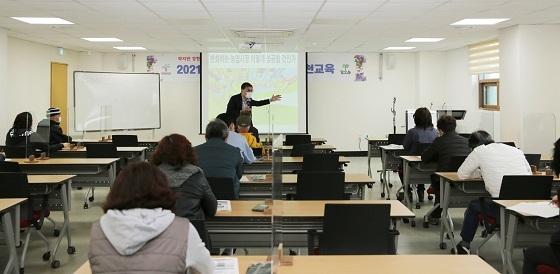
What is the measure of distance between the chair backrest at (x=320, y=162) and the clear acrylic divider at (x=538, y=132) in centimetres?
460

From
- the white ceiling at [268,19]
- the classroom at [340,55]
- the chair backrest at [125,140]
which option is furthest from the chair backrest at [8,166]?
the chair backrest at [125,140]

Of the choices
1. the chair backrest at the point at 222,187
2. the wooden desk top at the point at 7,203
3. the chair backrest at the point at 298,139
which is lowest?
the wooden desk top at the point at 7,203

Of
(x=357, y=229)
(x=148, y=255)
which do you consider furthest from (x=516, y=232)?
(x=148, y=255)

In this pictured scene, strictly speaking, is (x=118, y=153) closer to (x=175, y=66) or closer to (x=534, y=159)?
(x=534, y=159)

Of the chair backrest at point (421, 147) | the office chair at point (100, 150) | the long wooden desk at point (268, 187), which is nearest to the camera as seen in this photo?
the long wooden desk at point (268, 187)

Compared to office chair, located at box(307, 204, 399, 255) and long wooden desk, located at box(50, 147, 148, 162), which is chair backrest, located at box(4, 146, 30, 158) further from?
office chair, located at box(307, 204, 399, 255)

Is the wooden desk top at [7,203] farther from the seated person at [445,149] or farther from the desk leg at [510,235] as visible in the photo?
the seated person at [445,149]

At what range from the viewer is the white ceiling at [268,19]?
7.17m

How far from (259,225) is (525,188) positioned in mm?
2344

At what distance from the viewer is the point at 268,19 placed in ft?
27.4

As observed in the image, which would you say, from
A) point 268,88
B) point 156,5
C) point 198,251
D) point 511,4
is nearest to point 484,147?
point 511,4

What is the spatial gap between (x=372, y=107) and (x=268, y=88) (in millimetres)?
2932

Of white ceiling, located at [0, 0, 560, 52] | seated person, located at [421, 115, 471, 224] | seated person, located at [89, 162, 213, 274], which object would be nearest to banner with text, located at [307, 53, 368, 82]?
white ceiling, located at [0, 0, 560, 52]

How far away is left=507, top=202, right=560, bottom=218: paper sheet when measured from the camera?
3.68 meters
